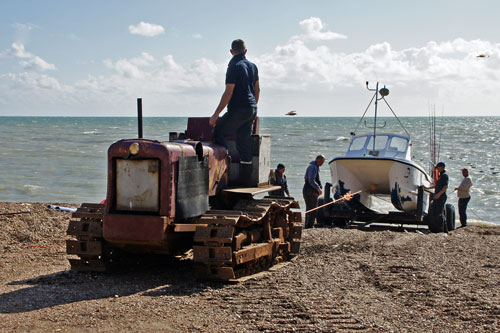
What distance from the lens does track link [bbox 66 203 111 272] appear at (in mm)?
8367

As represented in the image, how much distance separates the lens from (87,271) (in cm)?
859

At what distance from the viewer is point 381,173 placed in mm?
16547

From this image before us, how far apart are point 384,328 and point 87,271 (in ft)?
13.8

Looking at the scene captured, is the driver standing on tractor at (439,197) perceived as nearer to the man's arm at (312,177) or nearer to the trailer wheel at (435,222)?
the trailer wheel at (435,222)

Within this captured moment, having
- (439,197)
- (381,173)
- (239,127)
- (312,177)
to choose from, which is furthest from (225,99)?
(439,197)

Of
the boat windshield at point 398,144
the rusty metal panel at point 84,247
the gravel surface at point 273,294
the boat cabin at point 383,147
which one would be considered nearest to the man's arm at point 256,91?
the gravel surface at point 273,294

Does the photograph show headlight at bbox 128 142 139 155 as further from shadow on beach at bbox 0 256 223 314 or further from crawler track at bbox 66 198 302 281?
shadow on beach at bbox 0 256 223 314

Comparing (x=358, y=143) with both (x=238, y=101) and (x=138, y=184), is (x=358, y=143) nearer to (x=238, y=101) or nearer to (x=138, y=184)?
(x=238, y=101)

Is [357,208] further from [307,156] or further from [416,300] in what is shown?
[307,156]

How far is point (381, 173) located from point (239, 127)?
8.15 meters

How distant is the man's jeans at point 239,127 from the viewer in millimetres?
9133

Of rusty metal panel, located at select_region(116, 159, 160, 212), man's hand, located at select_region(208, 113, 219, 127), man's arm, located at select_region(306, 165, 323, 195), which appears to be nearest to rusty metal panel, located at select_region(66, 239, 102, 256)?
rusty metal panel, located at select_region(116, 159, 160, 212)

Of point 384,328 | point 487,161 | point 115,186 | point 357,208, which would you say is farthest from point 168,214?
point 487,161

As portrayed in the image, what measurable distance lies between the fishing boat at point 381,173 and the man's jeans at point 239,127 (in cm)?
744
